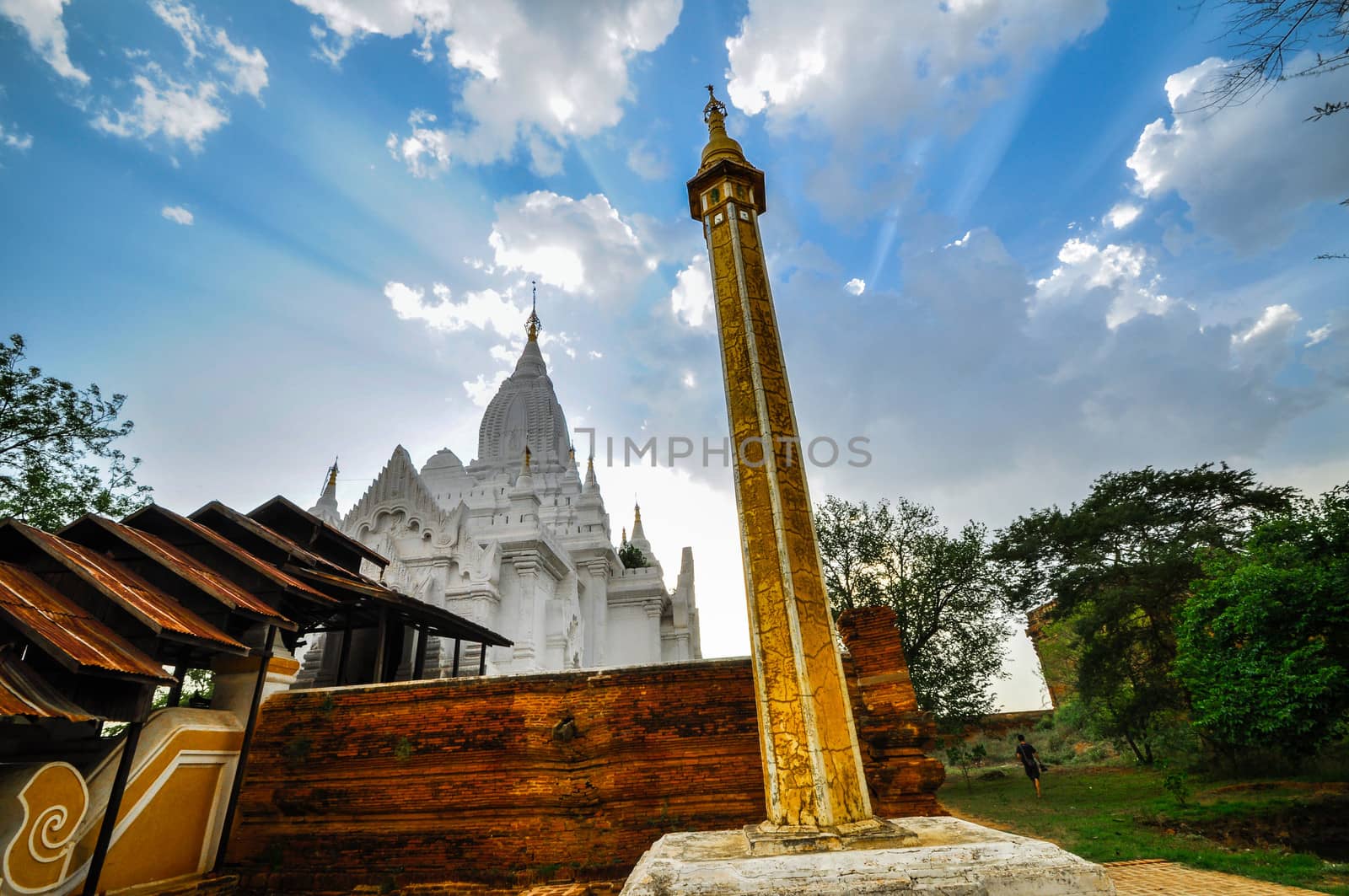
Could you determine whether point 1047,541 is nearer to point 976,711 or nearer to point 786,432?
point 976,711

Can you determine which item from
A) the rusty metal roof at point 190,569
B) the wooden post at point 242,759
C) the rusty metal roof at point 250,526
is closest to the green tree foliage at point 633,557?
the rusty metal roof at point 250,526

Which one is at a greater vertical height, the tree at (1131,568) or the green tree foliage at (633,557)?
the green tree foliage at (633,557)

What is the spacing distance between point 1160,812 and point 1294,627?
4348 millimetres

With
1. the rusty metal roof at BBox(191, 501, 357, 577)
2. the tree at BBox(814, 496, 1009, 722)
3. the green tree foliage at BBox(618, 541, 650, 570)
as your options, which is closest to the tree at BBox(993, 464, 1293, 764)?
the tree at BBox(814, 496, 1009, 722)

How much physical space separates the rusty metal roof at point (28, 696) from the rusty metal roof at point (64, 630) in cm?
21

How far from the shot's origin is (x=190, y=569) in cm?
735

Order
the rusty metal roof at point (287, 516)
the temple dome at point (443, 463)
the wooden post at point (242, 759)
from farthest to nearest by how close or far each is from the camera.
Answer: the temple dome at point (443, 463)
the rusty metal roof at point (287, 516)
the wooden post at point (242, 759)

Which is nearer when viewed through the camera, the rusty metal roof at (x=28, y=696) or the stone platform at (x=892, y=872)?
the stone platform at (x=892, y=872)

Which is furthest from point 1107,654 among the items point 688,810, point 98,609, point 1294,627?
point 98,609

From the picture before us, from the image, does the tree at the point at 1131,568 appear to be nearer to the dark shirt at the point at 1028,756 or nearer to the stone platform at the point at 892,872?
the dark shirt at the point at 1028,756

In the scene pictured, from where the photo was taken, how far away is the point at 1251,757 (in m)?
15.8

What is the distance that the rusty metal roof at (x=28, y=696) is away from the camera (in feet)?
16.2

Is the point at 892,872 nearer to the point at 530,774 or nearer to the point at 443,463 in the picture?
the point at 530,774

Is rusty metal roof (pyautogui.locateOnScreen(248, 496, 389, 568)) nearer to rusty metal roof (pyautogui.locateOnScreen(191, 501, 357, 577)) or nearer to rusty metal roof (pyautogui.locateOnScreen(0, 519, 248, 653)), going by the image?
rusty metal roof (pyautogui.locateOnScreen(191, 501, 357, 577))
